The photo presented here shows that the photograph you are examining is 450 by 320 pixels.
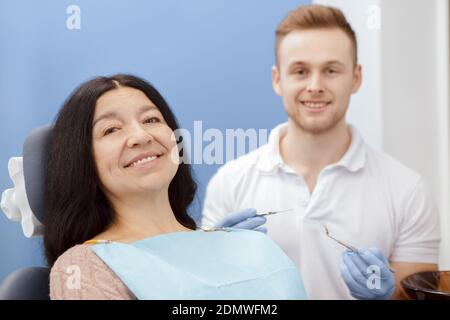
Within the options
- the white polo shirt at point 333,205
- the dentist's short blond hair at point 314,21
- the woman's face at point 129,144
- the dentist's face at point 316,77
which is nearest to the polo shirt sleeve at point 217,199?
the white polo shirt at point 333,205

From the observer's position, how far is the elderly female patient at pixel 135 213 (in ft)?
3.99

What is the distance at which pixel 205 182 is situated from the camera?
4.47ft

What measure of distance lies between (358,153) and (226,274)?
44cm

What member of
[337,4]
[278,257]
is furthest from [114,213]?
[337,4]

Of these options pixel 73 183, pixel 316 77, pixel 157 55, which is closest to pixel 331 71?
pixel 316 77

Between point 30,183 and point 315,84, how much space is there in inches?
27.6

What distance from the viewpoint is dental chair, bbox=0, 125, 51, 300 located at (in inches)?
47.8

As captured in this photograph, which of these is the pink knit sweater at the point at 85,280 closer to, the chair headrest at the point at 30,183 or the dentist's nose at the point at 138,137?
the chair headrest at the point at 30,183

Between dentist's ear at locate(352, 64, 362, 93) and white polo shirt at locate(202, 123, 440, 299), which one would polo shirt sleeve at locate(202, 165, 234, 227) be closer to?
white polo shirt at locate(202, 123, 440, 299)

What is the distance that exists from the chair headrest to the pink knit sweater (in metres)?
0.17

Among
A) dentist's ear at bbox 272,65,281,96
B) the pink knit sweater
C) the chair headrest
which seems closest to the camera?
the pink knit sweater

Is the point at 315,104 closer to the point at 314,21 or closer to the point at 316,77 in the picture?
the point at 316,77

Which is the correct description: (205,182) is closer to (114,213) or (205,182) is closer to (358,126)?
(114,213)

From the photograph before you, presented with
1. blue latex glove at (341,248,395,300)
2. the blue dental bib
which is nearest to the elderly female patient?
the blue dental bib
